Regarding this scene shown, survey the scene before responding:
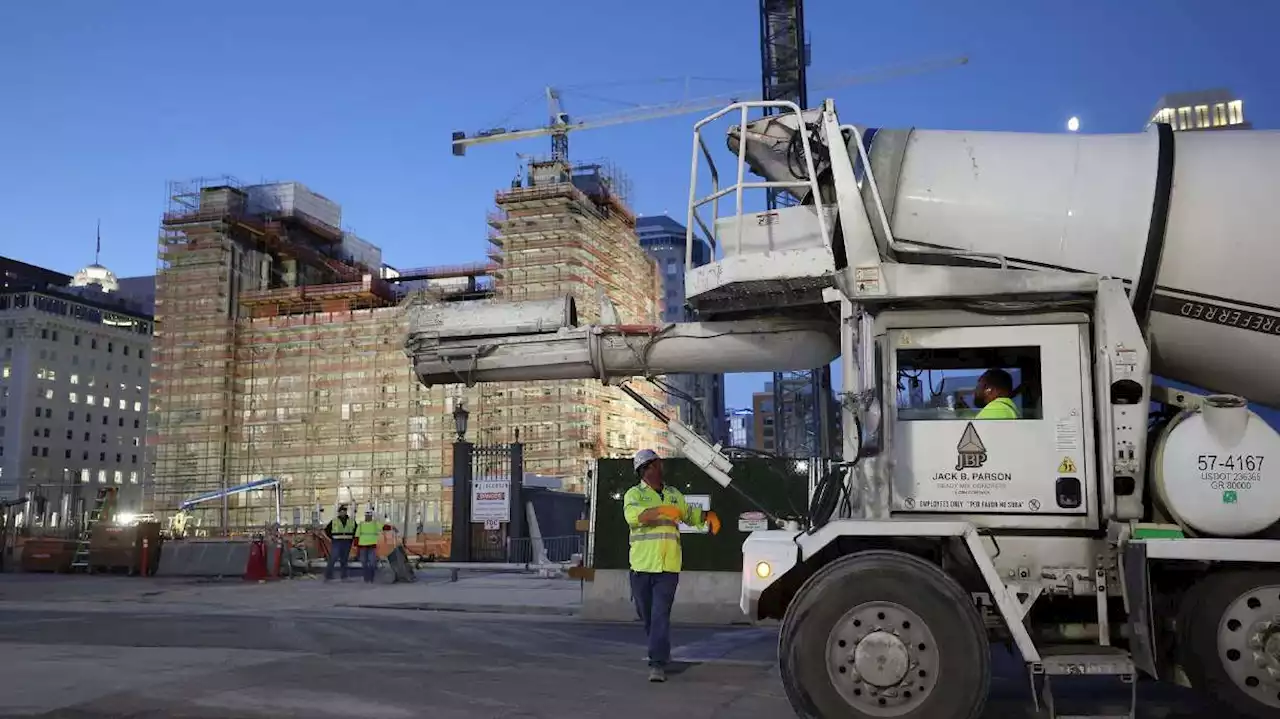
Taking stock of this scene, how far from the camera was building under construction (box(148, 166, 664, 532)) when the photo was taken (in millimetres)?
52344

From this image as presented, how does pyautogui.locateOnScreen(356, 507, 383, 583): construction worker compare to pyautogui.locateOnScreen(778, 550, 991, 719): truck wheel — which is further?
pyautogui.locateOnScreen(356, 507, 383, 583): construction worker

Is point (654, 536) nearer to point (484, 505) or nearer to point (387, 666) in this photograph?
point (387, 666)

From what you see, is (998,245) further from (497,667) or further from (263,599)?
(263,599)

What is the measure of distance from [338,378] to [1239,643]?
182 ft

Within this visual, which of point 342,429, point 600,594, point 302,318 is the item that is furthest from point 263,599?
point 302,318

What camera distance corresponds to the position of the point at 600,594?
508 inches

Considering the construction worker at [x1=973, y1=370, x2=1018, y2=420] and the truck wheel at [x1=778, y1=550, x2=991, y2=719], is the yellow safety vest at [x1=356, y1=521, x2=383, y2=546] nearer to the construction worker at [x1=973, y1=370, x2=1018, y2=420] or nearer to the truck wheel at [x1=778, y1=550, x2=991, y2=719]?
the truck wheel at [x1=778, y1=550, x2=991, y2=719]

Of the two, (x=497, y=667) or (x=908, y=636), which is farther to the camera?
(x=497, y=667)

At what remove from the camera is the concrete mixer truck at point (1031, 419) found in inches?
215

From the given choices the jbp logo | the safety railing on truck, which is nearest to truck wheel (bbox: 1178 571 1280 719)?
the jbp logo

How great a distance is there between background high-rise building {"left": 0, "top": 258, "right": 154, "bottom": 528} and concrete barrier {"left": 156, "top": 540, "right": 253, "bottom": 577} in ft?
270

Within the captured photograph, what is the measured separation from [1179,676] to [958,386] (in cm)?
204

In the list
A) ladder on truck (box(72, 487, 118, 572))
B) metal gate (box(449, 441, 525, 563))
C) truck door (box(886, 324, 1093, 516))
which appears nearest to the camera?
truck door (box(886, 324, 1093, 516))

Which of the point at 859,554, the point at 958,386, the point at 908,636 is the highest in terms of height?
the point at 958,386
